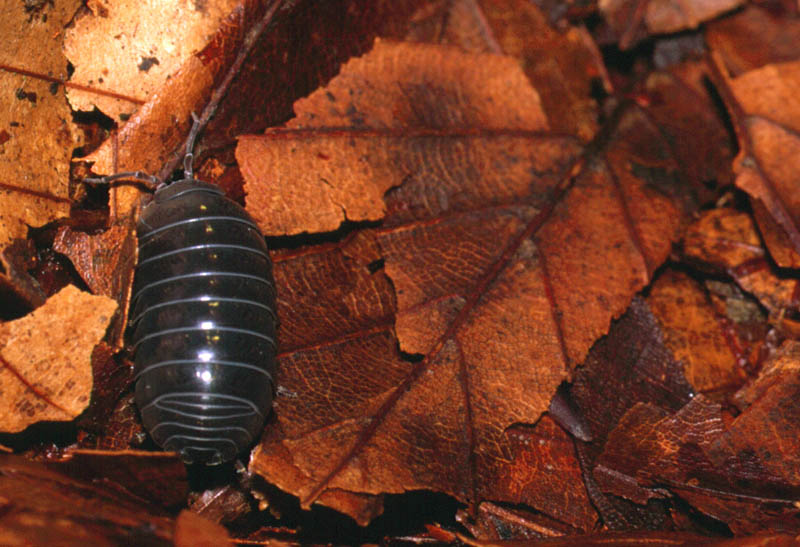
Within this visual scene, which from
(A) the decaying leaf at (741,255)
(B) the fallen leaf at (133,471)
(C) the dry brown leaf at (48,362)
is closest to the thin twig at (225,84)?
(C) the dry brown leaf at (48,362)

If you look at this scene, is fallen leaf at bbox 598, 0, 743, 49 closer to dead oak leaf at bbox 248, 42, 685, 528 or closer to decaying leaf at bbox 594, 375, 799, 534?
dead oak leaf at bbox 248, 42, 685, 528

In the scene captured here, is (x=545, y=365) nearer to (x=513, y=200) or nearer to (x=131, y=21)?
(x=513, y=200)

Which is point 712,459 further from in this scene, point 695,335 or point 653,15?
point 653,15

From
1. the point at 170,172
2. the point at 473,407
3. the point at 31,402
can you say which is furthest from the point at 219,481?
the point at 170,172

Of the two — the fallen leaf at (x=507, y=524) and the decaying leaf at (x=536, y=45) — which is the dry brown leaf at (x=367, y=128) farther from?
the fallen leaf at (x=507, y=524)

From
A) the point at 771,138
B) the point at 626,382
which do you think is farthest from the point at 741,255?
the point at 626,382
